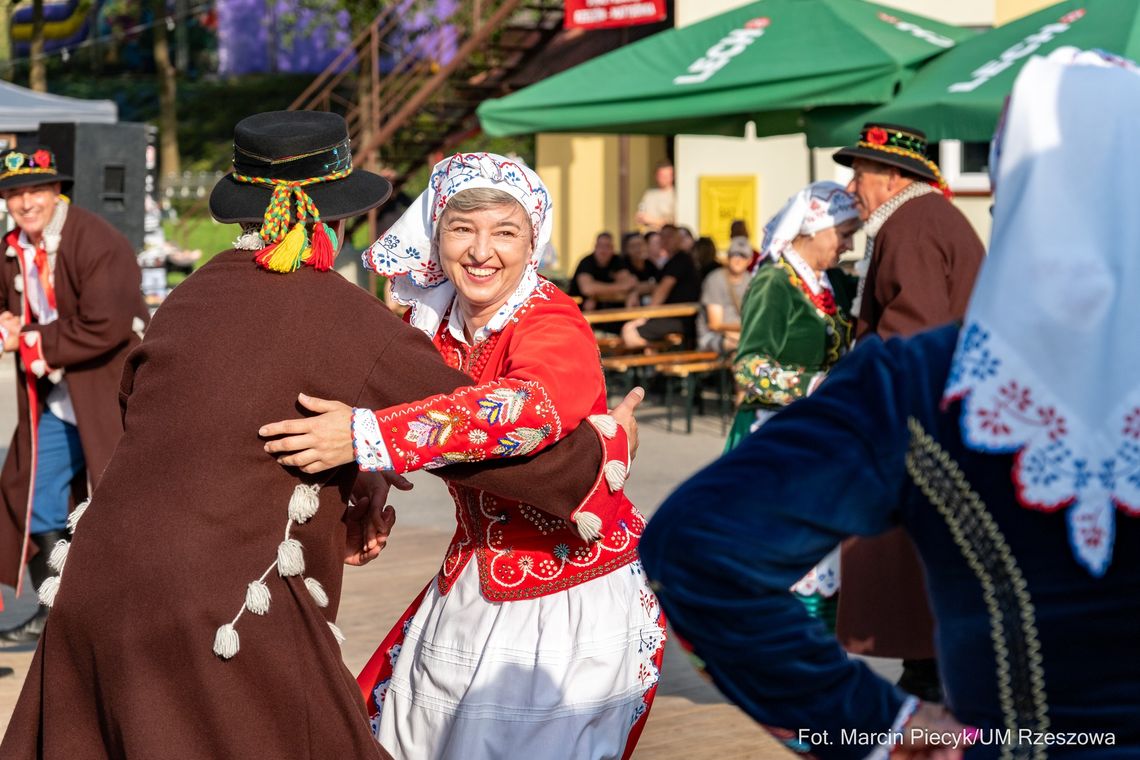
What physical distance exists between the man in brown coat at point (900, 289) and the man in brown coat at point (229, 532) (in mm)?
2428

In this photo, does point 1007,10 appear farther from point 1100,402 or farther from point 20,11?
point 20,11

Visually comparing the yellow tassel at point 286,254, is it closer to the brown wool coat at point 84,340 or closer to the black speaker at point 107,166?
the brown wool coat at point 84,340

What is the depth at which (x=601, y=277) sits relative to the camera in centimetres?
1412

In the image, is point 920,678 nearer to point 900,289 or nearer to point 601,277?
point 900,289

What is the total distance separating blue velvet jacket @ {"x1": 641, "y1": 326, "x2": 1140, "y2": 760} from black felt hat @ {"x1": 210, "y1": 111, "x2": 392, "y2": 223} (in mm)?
1251

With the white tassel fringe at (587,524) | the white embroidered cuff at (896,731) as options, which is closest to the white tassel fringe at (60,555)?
the white tassel fringe at (587,524)

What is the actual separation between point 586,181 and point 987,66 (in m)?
10.5

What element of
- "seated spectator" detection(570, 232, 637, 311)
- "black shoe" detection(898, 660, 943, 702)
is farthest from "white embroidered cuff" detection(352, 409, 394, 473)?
"seated spectator" detection(570, 232, 637, 311)

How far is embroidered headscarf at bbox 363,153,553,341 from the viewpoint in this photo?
10.8 ft

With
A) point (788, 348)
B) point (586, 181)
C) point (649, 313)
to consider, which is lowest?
point (586, 181)

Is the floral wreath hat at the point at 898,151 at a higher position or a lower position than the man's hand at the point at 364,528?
higher

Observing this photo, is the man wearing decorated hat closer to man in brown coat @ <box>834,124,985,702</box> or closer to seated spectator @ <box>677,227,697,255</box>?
man in brown coat @ <box>834,124,985,702</box>

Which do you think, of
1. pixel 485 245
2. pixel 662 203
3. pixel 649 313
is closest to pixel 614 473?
pixel 485 245

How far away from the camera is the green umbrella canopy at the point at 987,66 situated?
814 centimetres
